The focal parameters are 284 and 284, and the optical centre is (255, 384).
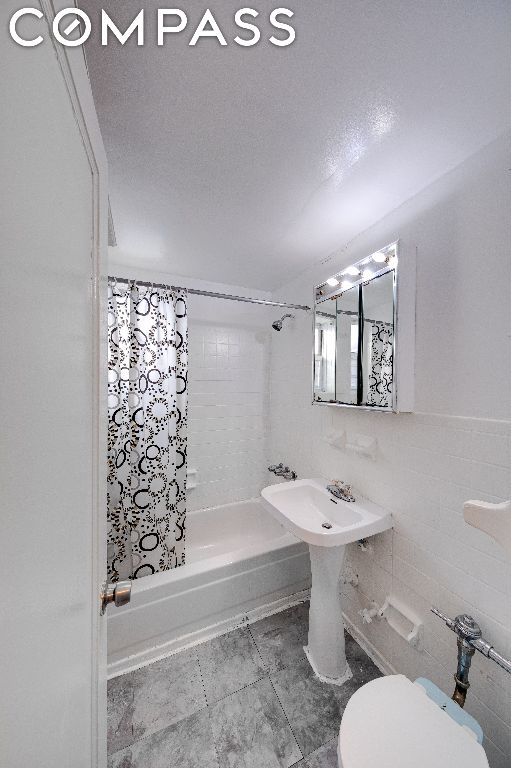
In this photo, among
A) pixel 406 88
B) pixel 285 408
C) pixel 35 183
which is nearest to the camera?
pixel 35 183

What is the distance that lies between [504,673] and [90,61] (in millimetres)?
2345

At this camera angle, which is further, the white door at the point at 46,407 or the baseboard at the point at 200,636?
the baseboard at the point at 200,636

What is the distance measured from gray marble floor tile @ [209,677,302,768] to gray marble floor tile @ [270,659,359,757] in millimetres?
39

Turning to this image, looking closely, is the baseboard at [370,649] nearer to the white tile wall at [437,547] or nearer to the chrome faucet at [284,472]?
the white tile wall at [437,547]

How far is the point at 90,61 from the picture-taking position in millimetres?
788

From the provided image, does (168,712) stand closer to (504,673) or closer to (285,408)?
(504,673)

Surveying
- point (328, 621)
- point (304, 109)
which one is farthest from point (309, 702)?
point (304, 109)

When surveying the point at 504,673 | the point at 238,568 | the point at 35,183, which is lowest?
the point at 238,568

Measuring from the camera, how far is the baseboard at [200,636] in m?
1.48

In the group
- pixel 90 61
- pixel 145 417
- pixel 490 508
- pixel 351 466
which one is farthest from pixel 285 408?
pixel 90 61

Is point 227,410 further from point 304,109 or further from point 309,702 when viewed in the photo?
point 304,109

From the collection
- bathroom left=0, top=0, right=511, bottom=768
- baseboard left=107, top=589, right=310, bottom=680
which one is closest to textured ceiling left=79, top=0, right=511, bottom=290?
bathroom left=0, top=0, right=511, bottom=768

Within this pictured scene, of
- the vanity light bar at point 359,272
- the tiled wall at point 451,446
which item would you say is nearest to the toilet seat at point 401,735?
the tiled wall at point 451,446

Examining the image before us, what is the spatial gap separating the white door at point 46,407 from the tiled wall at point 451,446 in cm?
128
